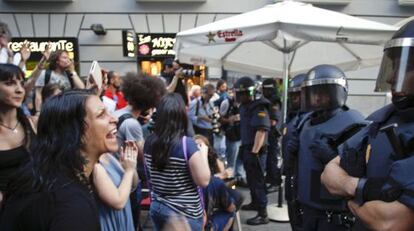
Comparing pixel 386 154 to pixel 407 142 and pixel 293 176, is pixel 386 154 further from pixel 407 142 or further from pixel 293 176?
pixel 293 176

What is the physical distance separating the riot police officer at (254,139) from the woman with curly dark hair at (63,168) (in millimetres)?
3719

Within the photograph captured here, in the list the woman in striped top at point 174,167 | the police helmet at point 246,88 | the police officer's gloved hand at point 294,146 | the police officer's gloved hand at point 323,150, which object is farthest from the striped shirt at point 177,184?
the police helmet at point 246,88

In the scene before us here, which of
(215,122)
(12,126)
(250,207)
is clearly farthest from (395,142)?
(215,122)

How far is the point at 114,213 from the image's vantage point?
2008 millimetres

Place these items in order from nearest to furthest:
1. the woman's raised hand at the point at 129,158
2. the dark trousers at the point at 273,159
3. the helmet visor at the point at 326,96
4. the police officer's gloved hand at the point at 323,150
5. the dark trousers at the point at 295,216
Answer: the woman's raised hand at the point at 129,158
the police officer's gloved hand at the point at 323,150
the helmet visor at the point at 326,96
the dark trousers at the point at 295,216
the dark trousers at the point at 273,159

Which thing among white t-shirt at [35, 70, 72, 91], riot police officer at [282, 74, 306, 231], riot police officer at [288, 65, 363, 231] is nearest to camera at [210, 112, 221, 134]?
riot police officer at [282, 74, 306, 231]

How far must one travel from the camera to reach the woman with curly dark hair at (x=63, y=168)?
4.36 ft

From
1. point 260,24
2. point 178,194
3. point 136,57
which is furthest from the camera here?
point 136,57

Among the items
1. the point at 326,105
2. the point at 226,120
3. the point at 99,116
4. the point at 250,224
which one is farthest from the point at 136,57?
the point at 99,116

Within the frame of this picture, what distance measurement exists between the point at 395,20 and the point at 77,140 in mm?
11554

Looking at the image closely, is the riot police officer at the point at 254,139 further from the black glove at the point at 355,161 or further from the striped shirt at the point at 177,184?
the black glove at the point at 355,161

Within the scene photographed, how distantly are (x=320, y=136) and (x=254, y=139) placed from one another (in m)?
2.52

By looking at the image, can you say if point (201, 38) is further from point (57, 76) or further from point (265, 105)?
point (57, 76)

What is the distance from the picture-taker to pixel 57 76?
16.0ft
